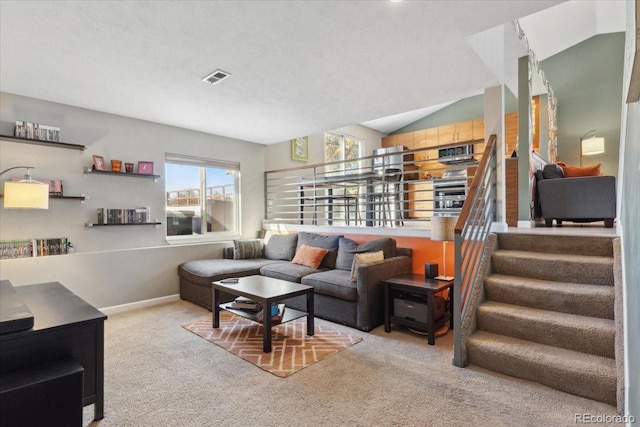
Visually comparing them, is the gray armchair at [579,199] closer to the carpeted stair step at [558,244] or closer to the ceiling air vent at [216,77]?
the carpeted stair step at [558,244]

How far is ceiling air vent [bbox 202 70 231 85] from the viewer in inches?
121

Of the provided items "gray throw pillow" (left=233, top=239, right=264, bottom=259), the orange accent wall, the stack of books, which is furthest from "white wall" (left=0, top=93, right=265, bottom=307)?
the orange accent wall

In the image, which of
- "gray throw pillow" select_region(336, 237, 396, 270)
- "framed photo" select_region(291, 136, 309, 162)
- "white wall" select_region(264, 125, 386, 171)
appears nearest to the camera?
"gray throw pillow" select_region(336, 237, 396, 270)

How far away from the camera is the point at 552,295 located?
2535mm

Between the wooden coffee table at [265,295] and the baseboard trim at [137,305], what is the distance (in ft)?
4.76

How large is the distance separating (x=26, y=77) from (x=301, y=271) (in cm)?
344

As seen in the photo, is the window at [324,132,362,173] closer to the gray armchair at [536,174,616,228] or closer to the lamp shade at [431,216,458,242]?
the gray armchair at [536,174,616,228]

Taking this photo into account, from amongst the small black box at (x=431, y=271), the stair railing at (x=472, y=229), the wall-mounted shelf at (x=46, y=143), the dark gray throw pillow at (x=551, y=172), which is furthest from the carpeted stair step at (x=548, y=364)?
the wall-mounted shelf at (x=46, y=143)

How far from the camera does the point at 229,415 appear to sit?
1.94 m

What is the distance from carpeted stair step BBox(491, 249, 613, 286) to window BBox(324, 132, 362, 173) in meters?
4.61

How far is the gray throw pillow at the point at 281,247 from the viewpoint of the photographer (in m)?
4.98

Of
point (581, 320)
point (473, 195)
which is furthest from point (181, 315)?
point (581, 320)

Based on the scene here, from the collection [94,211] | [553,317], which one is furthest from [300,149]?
[553,317]

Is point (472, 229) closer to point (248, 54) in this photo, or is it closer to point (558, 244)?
point (558, 244)
